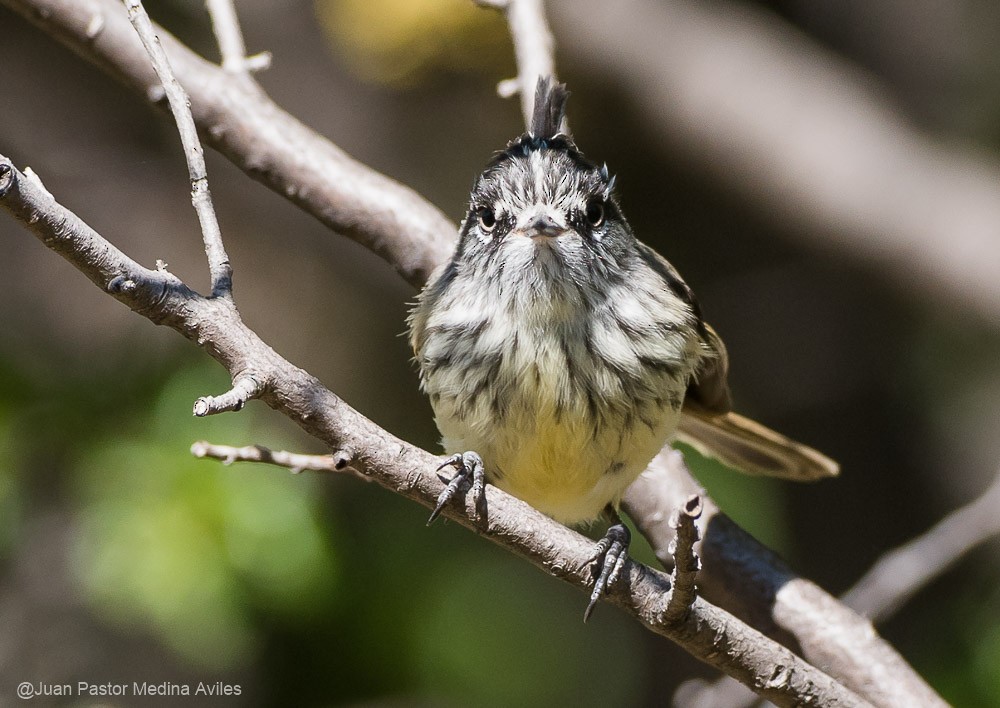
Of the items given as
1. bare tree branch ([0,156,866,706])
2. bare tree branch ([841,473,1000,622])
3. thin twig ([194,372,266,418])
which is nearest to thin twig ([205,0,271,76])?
bare tree branch ([0,156,866,706])

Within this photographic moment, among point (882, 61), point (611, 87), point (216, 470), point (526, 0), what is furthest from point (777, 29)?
point (216, 470)

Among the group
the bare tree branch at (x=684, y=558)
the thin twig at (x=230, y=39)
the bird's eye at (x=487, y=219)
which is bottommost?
the bare tree branch at (x=684, y=558)

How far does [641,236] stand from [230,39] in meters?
2.46

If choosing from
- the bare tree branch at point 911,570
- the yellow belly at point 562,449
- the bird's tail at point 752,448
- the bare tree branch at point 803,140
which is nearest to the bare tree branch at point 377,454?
the yellow belly at point 562,449

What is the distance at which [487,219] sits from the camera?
10.5 ft

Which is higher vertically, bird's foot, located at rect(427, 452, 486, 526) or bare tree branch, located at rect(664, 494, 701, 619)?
bird's foot, located at rect(427, 452, 486, 526)

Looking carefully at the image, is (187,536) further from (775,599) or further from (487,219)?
(775,599)

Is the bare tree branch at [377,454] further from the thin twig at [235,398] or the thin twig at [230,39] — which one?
the thin twig at [230,39]

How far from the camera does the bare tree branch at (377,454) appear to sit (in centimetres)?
192

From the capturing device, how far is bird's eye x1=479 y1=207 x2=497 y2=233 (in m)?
3.17

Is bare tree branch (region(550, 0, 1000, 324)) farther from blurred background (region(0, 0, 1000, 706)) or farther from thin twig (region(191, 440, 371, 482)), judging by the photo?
thin twig (region(191, 440, 371, 482))

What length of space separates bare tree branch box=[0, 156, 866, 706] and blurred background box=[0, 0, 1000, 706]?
63.6 inches

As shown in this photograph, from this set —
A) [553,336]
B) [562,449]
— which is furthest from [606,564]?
[553,336]

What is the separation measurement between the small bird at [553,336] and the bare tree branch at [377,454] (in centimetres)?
41
